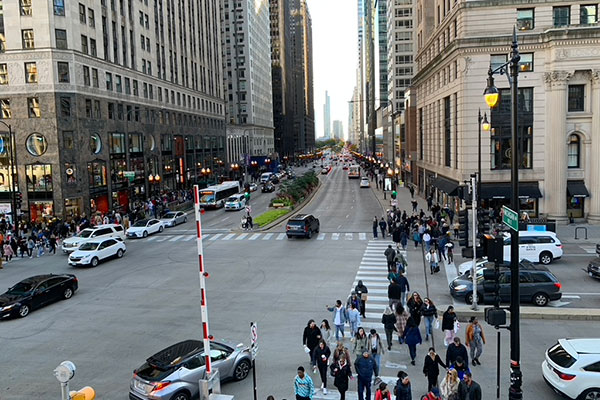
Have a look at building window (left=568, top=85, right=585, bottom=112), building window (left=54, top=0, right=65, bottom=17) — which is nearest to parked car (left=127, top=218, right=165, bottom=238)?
building window (left=54, top=0, right=65, bottom=17)

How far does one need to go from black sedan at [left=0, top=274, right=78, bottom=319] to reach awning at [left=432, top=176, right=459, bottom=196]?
1225 inches

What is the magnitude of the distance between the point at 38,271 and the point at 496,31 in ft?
122

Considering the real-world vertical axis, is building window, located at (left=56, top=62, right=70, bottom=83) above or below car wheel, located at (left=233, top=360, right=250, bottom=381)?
above

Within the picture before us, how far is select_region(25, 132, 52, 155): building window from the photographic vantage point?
46.8 metres

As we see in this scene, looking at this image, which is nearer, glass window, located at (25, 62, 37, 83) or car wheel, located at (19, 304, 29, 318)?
car wheel, located at (19, 304, 29, 318)

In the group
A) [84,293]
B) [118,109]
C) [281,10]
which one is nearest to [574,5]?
[84,293]

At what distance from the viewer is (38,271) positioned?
1154 inches

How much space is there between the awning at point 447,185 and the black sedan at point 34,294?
31107 mm

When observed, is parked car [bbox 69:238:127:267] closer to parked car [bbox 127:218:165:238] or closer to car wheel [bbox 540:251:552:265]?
parked car [bbox 127:218:165:238]

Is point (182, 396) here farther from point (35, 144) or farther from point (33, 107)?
point (33, 107)

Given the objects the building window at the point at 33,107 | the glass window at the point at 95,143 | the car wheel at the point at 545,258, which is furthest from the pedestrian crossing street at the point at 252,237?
the building window at the point at 33,107

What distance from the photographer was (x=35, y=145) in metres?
46.9

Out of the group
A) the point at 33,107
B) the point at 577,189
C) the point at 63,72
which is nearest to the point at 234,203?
the point at 63,72

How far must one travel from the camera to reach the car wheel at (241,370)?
1363cm
